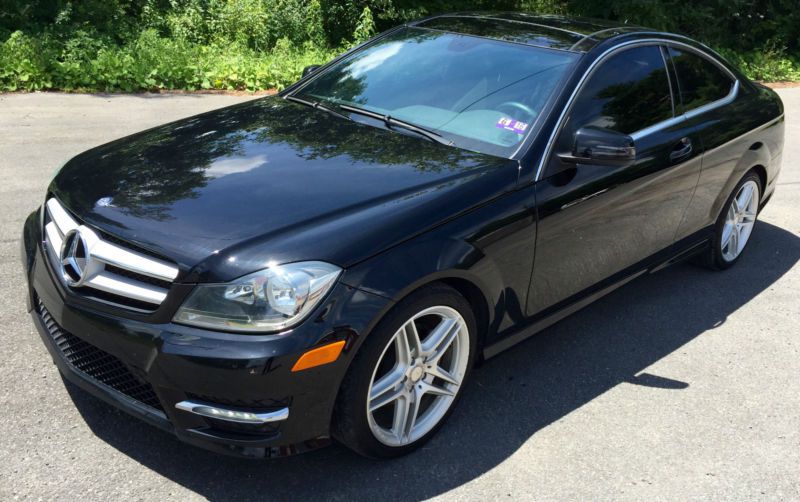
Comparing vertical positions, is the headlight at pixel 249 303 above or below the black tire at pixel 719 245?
above

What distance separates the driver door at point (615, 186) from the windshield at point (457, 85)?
0.22m

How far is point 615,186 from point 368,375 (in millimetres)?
1730

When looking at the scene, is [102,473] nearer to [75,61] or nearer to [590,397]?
[590,397]

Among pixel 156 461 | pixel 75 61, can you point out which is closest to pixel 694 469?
pixel 156 461

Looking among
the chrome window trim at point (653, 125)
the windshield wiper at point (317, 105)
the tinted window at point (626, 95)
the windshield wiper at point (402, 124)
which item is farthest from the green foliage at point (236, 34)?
the tinted window at point (626, 95)

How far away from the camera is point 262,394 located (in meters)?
2.73

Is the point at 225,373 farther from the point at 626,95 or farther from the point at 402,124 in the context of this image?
the point at 626,95

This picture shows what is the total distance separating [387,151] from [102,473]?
1.78 m

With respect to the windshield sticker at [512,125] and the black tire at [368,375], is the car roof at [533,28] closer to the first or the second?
the windshield sticker at [512,125]

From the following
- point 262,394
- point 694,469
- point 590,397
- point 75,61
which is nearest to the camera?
point 262,394

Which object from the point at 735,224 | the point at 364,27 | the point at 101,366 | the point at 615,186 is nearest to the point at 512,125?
the point at 615,186

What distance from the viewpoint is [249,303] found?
2.75m

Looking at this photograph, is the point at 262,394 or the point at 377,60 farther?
the point at 377,60

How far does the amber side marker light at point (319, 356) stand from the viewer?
108 inches
